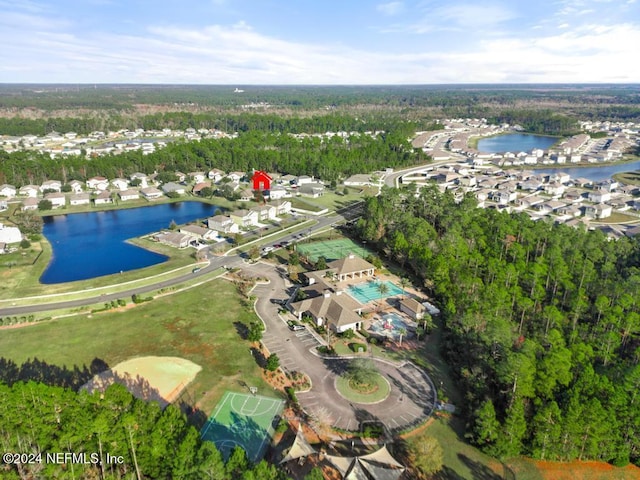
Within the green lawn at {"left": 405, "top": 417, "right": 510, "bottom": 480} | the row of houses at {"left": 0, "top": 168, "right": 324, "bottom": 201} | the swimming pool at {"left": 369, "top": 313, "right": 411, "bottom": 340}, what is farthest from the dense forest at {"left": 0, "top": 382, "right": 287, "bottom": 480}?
the row of houses at {"left": 0, "top": 168, "right": 324, "bottom": 201}

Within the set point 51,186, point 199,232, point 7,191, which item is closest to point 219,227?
point 199,232

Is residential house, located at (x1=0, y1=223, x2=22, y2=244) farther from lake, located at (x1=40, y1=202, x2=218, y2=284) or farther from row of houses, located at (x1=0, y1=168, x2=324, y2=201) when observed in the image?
row of houses, located at (x1=0, y1=168, x2=324, y2=201)

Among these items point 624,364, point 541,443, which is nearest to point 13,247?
point 541,443

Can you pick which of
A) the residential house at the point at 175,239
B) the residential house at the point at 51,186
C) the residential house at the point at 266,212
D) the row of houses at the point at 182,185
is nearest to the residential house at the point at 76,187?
the row of houses at the point at 182,185

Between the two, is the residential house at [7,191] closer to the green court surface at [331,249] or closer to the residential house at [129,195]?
the residential house at [129,195]

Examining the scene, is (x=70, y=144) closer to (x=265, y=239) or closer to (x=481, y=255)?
(x=265, y=239)
